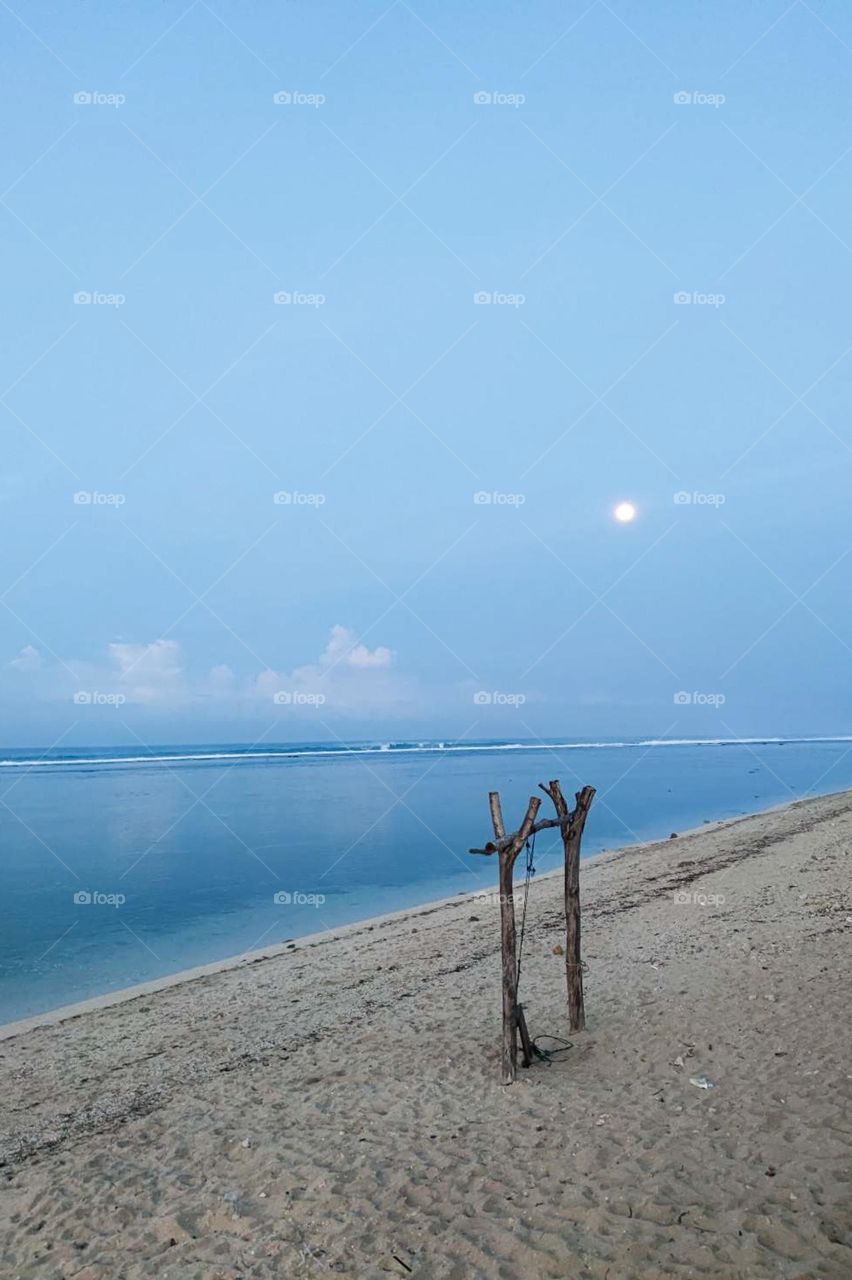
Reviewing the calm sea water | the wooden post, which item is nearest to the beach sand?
the wooden post

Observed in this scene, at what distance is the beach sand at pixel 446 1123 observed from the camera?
5.04 meters

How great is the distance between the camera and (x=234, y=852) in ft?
78.4

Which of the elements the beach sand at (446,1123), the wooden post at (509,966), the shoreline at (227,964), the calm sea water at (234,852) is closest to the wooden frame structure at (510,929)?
the wooden post at (509,966)

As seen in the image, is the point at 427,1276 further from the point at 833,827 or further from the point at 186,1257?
the point at 833,827

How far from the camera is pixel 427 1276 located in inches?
188

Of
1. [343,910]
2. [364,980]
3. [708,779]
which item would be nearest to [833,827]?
[343,910]

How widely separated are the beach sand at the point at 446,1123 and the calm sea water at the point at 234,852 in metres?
3.06

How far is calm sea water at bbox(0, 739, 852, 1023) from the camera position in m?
14.3

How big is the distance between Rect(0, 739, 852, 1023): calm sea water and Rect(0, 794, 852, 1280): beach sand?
3059 mm

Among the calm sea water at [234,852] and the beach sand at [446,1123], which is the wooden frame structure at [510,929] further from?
the calm sea water at [234,852]

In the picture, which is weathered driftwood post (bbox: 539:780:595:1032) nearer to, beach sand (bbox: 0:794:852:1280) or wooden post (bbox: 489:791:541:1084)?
beach sand (bbox: 0:794:852:1280)

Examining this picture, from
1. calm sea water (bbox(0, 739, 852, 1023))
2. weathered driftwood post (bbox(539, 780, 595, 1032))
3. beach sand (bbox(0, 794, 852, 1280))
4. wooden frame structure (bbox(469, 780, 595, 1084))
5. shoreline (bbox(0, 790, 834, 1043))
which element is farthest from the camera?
→ calm sea water (bbox(0, 739, 852, 1023))

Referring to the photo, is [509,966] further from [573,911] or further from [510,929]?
[573,911]

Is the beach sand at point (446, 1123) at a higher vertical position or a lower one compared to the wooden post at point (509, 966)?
lower
